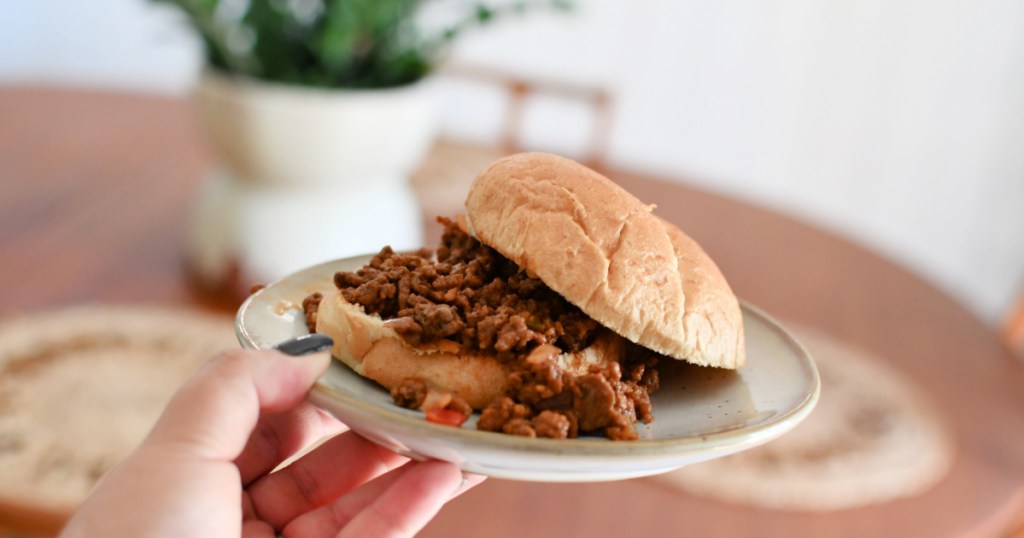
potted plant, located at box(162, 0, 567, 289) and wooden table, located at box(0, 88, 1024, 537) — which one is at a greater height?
potted plant, located at box(162, 0, 567, 289)

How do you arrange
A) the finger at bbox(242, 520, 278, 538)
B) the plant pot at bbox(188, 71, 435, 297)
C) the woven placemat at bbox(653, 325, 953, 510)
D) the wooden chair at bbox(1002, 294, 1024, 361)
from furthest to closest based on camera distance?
1. the wooden chair at bbox(1002, 294, 1024, 361)
2. the plant pot at bbox(188, 71, 435, 297)
3. the woven placemat at bbox(653, 325, 953, 510)
4. the finger at bbox(242, 520, 278, 538)

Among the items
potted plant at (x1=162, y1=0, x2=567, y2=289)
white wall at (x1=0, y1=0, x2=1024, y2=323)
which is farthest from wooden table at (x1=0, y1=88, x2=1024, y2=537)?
white wall at (x1=0, y1=0, x2=1024, y2=323)

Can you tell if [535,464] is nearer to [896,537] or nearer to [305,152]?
[896,537]

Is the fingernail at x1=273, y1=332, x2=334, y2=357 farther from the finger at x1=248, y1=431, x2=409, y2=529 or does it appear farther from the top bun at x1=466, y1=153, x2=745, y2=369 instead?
the finger at x1=248, y1=431, x2=409, y2=529

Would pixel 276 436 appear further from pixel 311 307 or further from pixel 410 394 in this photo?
pixel 410 394

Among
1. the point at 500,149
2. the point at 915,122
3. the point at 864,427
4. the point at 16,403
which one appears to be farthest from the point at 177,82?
the point at 864,427
